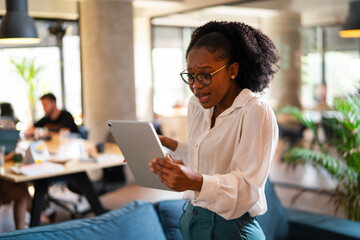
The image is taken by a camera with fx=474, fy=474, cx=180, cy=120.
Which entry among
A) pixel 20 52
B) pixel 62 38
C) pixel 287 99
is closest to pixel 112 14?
pixel 62 38

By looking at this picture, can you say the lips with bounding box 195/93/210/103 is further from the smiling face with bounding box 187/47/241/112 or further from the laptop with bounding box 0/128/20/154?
the laptop with bounding box 0/128/20/154

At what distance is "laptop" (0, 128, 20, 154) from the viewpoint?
479 centimetres

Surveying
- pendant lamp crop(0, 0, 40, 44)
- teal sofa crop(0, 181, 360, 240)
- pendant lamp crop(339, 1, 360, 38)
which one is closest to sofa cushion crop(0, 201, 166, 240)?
teal sofa crop(0, 181, 360, 240)

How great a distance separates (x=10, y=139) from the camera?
4809 millimetres

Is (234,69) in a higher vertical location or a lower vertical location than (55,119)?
higher

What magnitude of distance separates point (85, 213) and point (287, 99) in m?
3.09

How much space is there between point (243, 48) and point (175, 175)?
0.53 meters

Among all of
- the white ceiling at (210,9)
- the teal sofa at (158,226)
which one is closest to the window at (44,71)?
the white ceiling at (210,9)

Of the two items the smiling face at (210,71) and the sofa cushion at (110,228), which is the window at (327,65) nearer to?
the sofa cushion at (110,228)

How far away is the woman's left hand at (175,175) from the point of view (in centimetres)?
136

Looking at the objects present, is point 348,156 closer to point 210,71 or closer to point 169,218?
point 169,218

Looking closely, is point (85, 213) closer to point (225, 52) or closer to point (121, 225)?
point (121, 225)

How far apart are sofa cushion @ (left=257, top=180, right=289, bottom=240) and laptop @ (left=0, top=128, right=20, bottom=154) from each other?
2805 mm

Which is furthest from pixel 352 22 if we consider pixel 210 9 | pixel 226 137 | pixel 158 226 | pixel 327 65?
pixel 226 137
